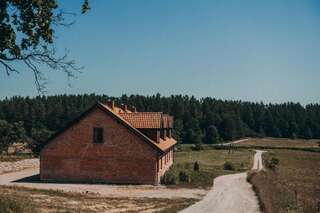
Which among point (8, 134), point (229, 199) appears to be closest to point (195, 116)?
point (8, 134)

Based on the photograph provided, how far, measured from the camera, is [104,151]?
1497 inches

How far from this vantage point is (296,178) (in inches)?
1804

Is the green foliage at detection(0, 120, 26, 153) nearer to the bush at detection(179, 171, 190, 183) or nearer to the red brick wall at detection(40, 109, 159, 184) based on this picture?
the red brick wall at detection(40, 109, 159, 184)

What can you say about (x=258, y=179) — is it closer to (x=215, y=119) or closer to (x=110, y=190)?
(x=110, y=190)

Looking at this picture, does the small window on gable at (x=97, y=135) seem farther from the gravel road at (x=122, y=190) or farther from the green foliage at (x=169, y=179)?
the green foliage at (x=169, y=179)

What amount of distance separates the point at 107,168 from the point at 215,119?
97.6 metres

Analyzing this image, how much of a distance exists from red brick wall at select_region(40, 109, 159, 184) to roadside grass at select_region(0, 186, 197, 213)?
7.21 m

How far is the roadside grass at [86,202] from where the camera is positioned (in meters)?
23.4

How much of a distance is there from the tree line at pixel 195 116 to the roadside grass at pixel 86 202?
5998 cm

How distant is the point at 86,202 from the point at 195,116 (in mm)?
106316

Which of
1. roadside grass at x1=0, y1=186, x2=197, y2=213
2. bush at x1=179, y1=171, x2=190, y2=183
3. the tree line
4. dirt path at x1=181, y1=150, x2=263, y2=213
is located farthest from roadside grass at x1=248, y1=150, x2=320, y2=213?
the tree line

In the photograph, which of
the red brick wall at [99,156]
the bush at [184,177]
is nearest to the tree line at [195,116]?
the red brick wall at [99,156]

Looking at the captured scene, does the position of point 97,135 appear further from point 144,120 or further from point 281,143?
point 281,143

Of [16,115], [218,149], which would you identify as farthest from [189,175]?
[16,115]
